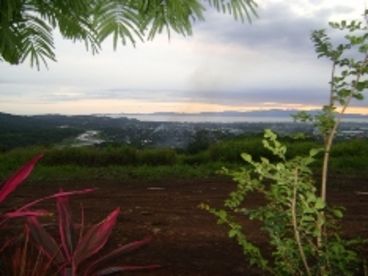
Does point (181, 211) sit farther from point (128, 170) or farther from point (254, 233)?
point (128, 170)

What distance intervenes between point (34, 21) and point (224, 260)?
2.35 meters

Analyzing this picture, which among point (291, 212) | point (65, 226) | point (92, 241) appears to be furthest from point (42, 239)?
point (291, 212)

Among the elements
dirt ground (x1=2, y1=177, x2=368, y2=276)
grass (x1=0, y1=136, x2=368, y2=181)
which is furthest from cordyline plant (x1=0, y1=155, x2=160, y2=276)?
grass (x1=0, y1=136, x2=368, y2=181)

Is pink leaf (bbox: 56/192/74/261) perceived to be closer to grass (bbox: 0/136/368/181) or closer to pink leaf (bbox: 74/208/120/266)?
pink leaf (bbox: 74/208/120/266)

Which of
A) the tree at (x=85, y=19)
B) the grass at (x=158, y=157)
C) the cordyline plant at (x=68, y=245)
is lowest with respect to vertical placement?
the grass at (x=158, y=157)

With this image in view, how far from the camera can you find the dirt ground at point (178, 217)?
4391 millimetres

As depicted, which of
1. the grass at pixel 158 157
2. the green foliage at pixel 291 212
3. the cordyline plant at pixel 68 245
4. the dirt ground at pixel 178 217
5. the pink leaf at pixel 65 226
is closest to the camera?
the cordyline plant at pixel 68 245

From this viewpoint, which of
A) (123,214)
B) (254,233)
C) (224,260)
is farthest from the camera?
(123,214)

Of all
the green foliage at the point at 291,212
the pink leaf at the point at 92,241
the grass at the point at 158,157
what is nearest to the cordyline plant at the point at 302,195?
the green foliage at the point at 291,212

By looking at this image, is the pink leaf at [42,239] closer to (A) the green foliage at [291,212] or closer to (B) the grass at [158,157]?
(A) the green foliage at [291,212]

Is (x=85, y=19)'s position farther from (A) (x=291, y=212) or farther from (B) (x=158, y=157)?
(B) (x=158, y=157)

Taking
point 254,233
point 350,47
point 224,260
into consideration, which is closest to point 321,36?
point 350,47

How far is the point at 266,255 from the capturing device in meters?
4.62

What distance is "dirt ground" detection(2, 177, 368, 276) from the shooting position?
4391 mm
